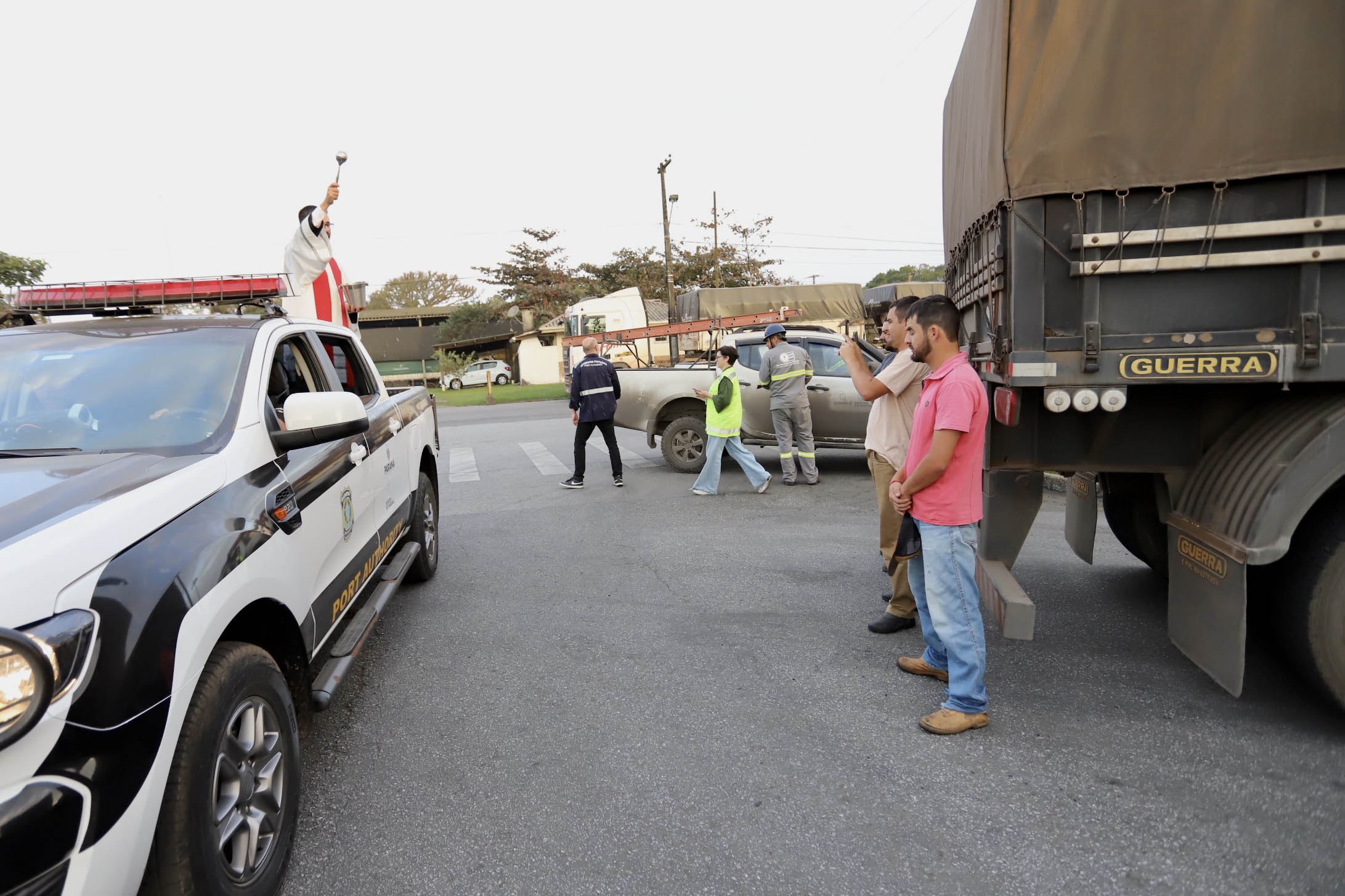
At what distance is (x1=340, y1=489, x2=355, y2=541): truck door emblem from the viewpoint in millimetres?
3510

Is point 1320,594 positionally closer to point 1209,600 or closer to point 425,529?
point 1209,600

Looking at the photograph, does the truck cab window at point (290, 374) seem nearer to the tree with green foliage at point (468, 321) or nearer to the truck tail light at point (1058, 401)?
the truck tail light at point (1058, 401)

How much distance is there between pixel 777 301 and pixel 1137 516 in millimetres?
23100

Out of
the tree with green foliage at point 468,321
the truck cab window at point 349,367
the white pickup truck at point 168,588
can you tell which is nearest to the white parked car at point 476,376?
the tree with green foliage at point 468,321

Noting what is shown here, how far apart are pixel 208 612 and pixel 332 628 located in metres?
1.18

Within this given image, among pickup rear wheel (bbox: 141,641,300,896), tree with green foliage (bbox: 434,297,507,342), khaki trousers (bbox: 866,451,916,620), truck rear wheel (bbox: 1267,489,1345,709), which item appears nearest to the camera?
pickup rear wheel (bbox: 141,641,300,896)

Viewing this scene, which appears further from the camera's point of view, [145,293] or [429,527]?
[429,527]

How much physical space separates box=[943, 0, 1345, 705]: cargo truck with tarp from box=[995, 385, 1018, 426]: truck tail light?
0.02m

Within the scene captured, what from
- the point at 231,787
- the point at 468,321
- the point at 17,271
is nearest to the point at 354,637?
the point at 231,787

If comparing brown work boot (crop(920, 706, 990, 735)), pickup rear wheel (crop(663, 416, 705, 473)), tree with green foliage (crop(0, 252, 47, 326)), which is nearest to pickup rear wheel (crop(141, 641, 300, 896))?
brown work boot (crop(920, 706, 990, 735))

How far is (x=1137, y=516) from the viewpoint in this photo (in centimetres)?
484

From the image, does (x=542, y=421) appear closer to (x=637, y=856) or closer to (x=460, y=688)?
(x=460, y=688)

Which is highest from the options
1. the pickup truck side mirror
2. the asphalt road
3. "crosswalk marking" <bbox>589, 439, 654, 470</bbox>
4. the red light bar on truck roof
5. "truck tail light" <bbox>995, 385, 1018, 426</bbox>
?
the red light bar on truck roof

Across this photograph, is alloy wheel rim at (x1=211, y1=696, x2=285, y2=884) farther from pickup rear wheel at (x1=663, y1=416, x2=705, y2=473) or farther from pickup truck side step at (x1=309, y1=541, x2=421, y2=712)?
pickup rear wheel at (x1=663, y1=416, x2=705, y2=473)
